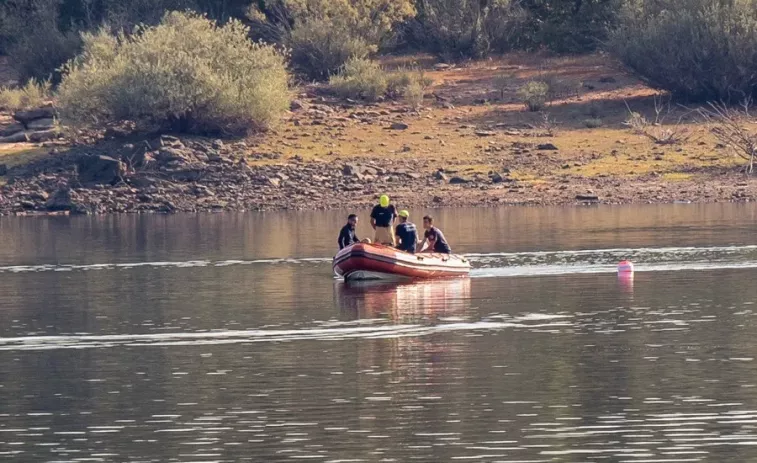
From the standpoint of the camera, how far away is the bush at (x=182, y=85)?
61.7 m

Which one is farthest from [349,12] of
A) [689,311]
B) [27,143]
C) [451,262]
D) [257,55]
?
[689,311]

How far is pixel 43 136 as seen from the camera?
63812mm

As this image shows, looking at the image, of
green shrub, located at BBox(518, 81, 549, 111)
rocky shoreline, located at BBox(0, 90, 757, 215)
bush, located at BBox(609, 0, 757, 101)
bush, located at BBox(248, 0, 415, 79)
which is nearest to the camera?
rocky shoreline, located at BBox(0, 90, 757, 215)

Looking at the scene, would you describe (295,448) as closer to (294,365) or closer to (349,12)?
(294,365)

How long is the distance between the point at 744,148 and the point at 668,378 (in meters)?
38.9

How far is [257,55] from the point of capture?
Answer: 64.2 metres

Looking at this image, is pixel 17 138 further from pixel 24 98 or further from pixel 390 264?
pixel 390 264

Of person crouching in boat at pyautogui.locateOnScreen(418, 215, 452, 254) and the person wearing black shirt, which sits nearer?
person crouching in boat at pyautogui.locateOnScreen(418, 215, 452, 254)

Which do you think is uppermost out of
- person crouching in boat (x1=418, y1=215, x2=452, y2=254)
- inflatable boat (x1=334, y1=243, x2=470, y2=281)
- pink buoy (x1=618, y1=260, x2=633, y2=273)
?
person crouching in boat (x1=418, y1=215, x2=452, y2=254)

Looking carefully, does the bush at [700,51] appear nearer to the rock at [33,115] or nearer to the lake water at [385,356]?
the rock at [33,115]

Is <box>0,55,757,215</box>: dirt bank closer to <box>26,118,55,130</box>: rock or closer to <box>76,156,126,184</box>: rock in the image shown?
<box>76,156,126,184</box>: rock

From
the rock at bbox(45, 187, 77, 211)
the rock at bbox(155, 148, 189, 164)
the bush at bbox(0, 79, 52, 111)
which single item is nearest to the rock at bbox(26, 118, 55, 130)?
the bush at bbox(0, 79, 52, 111)

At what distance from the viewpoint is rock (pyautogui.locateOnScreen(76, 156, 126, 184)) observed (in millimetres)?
59969

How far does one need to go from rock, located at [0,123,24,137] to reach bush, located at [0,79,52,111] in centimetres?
178
